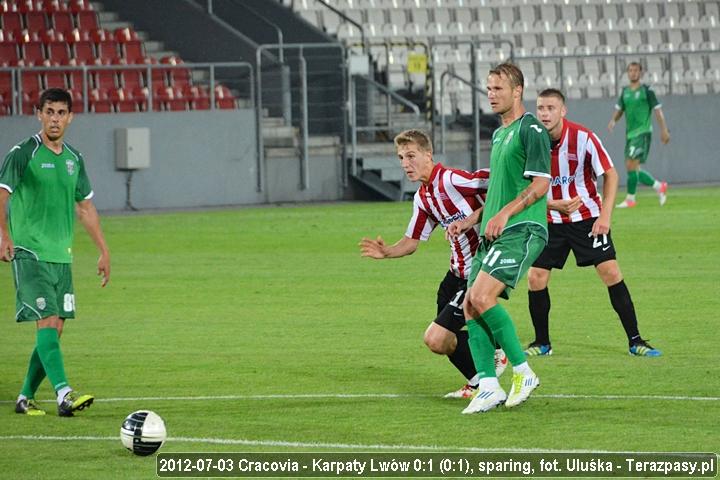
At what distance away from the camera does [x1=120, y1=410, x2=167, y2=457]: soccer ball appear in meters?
6.95

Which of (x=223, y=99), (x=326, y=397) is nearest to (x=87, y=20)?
(x=223, y=99)

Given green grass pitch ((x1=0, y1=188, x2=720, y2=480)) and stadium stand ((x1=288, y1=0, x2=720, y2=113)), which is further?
stadium stand ((x1=288, y1=0, x2=720, y2=113))

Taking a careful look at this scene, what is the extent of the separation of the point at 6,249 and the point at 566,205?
3469mm

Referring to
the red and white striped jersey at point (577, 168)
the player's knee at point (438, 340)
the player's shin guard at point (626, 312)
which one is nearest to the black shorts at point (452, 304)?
the player's knee at point (438, 340)

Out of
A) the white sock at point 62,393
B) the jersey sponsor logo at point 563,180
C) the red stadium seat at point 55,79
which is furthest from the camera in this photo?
the red stadium seat at point 55,79

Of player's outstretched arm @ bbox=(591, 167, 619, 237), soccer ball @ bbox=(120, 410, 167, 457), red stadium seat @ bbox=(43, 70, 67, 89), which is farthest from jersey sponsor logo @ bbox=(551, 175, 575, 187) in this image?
red stadium seat @ bbox=(43, 70, 67, 89)

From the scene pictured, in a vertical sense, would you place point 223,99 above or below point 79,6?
below

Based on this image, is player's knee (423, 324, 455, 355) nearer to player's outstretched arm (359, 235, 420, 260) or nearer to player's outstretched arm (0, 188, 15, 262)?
player's outstretched arm (359, 235, 420, 260)

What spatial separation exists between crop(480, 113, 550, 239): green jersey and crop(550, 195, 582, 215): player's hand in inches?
41.5

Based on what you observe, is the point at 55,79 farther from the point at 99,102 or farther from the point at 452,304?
the point at 452,304

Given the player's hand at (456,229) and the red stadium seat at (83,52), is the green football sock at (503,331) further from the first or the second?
the red stadium seat at (83,52)

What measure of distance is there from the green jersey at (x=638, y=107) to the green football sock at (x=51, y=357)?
1644 centimetres

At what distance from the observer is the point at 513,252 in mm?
7949

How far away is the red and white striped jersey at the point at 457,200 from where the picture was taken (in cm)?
840
